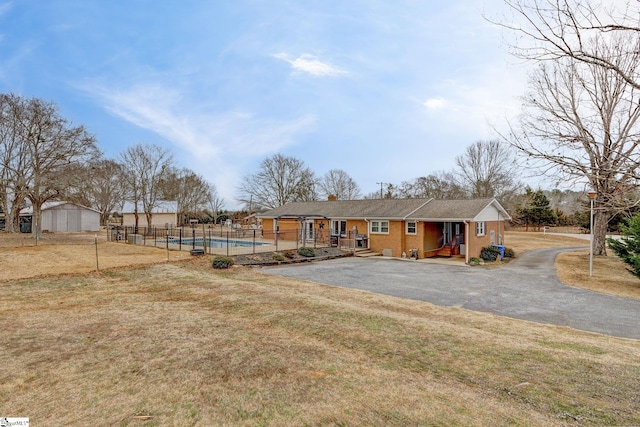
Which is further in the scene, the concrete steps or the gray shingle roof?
the concrete steps

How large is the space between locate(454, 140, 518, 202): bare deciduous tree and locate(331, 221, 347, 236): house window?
23784mm

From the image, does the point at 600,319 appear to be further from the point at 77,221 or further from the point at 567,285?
the point at 77,221

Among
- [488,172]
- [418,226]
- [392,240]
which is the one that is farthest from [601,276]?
[488,172]

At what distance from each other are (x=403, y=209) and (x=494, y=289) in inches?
452

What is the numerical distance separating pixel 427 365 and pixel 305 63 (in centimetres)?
1664

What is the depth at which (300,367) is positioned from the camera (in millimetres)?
4871

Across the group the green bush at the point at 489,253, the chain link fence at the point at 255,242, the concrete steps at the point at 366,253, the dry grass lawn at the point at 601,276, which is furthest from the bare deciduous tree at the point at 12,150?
the dry grass lawn at the point at 601,276

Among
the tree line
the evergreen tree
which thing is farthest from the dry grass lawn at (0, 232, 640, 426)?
the tree line

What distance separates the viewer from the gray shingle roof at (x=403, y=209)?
21578mm

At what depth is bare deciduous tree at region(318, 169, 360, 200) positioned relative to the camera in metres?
53.1

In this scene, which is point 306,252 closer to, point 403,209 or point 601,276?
point 403,209

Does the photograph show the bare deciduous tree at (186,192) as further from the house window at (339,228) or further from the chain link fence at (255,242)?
the house window at (339,228)

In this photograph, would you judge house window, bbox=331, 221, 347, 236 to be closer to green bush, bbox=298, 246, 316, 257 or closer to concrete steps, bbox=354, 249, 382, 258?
concrete steps, bbox=354, 249, 382, 258

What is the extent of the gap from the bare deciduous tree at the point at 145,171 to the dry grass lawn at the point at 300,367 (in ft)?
108
